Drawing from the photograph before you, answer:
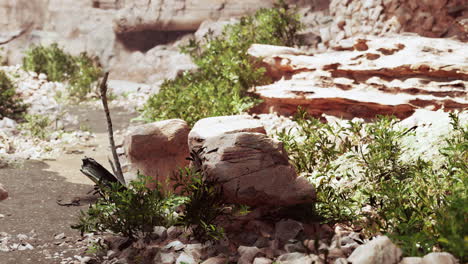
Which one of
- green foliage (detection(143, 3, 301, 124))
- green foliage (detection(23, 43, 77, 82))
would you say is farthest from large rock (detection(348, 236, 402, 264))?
green foliage (detection(23, 43, 77, 82))

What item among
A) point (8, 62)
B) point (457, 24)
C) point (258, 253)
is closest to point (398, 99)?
point (457, 24)

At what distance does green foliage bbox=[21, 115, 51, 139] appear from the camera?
9398 millimetres

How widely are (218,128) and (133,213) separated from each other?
1.46m

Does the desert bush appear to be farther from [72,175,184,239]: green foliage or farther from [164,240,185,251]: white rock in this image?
[164,240,185,251]: white rock

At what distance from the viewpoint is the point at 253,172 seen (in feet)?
14.4

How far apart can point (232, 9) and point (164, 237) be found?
41.4 feet

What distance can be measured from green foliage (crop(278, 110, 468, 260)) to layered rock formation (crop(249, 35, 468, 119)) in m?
1.27

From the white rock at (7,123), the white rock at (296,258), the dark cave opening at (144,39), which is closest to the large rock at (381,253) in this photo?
the white rock at (296,258)

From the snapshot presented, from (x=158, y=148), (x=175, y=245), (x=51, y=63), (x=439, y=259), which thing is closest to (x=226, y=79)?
(x=158, y=148)

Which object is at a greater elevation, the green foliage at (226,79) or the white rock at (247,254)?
the green foliage at (226,79)

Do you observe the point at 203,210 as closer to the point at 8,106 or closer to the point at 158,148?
the point at 158,148

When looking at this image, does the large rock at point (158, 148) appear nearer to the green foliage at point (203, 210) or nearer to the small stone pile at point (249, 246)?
the small stone pile at point (249, 246)

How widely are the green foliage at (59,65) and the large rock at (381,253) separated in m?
12.9

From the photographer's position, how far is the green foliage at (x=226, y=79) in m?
8.40
